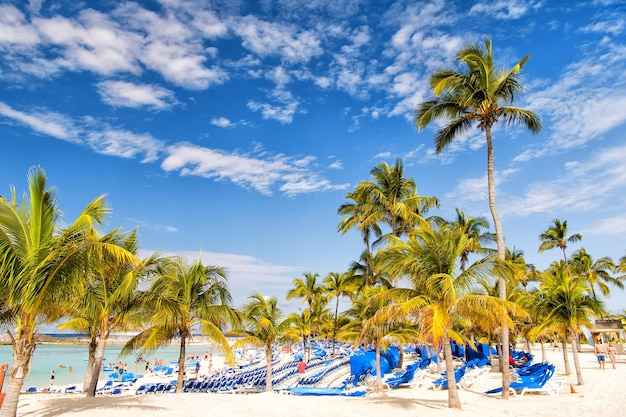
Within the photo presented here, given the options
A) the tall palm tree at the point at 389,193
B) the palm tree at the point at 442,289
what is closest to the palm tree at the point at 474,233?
the tall palm tree at the point at 389,193

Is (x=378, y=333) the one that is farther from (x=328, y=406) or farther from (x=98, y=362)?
(x=98, y=362)

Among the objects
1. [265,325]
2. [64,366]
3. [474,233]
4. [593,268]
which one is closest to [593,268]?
[593,268]

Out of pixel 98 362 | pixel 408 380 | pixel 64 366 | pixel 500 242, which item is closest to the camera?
pixel 98 362

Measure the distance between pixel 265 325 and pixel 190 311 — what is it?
3.90 meters

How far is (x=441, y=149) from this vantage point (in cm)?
1520

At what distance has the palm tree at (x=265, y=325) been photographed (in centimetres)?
1780

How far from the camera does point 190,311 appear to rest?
15.3 metres

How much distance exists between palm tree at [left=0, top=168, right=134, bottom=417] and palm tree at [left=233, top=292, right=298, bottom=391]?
10.2 m

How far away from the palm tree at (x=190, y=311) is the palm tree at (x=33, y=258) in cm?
491

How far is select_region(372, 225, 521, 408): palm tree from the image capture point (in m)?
10.4

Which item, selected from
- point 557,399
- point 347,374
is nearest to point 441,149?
point 557,399

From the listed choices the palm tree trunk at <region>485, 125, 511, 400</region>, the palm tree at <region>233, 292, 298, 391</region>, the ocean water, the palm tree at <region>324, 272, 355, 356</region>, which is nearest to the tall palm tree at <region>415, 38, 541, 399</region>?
the palm tree trunk at <region>485, 125, 511, 400</region>

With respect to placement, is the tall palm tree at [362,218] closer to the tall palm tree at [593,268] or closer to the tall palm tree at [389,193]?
the tall palm tree at [389,193]

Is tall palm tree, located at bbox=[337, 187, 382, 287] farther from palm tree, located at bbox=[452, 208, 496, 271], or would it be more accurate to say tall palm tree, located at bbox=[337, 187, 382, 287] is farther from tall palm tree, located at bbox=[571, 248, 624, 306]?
tall palm tree, located at bbox=[571, 248, 624, 306]
